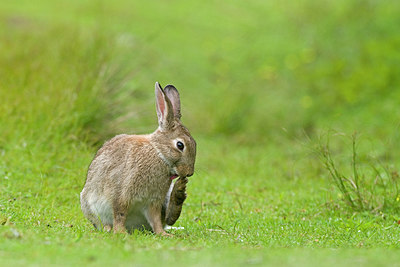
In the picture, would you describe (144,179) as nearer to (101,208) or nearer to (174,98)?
(101,208)

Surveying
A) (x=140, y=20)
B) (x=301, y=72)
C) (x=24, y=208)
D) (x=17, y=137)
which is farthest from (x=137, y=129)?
(x=140, y=20)

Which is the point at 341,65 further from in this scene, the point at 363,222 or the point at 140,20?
the point at 363,222

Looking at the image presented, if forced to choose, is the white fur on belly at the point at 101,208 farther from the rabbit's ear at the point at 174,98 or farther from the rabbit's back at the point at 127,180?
the rabbit's ear at the point at 174,98

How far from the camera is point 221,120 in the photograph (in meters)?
14.2

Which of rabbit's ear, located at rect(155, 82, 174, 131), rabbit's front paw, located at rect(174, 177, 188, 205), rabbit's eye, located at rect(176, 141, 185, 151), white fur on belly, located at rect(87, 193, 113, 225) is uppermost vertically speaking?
rabbit's ear, located at rect(155, 82, 174, 131)

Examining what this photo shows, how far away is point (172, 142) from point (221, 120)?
7617 millimetres

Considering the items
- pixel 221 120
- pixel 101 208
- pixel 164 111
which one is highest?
pixel 164 111

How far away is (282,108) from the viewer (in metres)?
15.1

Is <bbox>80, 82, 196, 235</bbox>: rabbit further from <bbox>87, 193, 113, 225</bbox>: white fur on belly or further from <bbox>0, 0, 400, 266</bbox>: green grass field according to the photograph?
<bbox>0, 0, 400, 266</bbox>: green grass field

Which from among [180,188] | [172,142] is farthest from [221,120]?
[180,188]

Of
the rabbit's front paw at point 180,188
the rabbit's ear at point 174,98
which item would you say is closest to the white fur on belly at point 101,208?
the rabbit's front paw at point 180,188

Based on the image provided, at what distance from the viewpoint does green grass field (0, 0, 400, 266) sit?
19.5 feet

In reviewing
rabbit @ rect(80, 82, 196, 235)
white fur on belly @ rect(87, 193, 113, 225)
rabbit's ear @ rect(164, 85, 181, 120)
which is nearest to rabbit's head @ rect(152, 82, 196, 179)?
rabbit @ rect(80, 82, 196, 235)

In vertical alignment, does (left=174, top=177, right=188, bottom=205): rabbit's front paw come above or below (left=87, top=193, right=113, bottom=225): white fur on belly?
above
